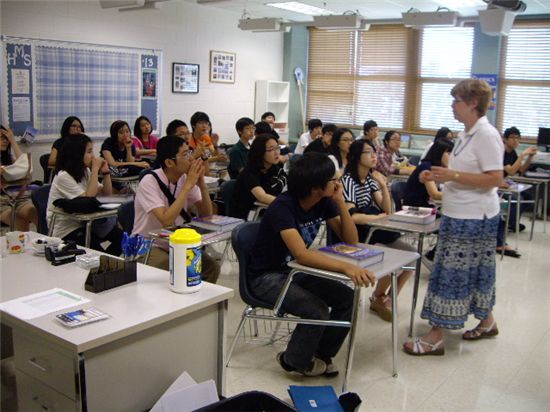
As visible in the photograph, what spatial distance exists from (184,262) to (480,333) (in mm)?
2320

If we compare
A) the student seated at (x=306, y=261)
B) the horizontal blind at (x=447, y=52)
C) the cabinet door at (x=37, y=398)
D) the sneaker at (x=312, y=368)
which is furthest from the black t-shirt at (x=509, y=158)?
the cabinet door at (x=37, y=398)

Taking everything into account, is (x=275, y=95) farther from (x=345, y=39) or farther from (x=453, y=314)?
(x=453, y=314)

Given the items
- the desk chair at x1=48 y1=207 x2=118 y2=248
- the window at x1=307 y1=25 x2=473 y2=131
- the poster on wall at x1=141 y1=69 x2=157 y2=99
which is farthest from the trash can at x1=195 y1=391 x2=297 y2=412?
the window at x1=307 y1=25 x2=473 y2=131

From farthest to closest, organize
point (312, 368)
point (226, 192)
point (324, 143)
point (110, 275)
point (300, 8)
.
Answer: point (300, 8)
point (324, 143)
point (226, 192)
point (312, 368)
point (110, 275)

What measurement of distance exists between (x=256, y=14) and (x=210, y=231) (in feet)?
22.6

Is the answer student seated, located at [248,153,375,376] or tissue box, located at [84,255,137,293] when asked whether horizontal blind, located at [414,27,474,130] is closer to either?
student seated, located at [248,153,375,376]

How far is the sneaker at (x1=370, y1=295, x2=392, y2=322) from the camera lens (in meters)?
A: 3.91

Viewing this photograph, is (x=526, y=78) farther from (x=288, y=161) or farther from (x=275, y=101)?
(x=288, y=161)

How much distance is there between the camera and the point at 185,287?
207 cm

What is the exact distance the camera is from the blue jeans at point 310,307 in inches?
113

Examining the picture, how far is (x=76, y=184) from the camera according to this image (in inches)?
158

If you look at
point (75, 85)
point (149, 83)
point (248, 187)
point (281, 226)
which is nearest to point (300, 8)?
point (149, 83)

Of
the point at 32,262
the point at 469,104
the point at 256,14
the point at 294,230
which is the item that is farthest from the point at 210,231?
the point at 256,14

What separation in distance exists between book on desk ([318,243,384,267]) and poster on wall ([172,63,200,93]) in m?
6.09
